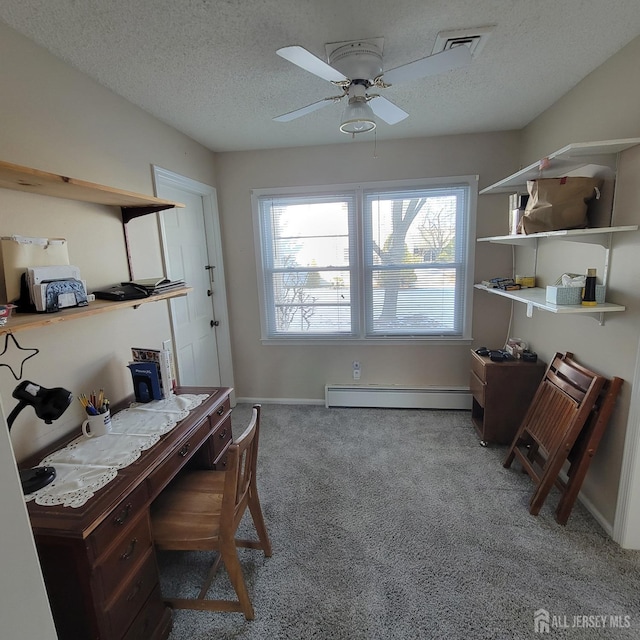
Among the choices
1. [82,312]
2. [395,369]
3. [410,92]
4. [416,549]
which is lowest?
[416,549]

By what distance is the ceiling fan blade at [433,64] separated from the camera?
134 cm

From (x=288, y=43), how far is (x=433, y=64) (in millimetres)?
693

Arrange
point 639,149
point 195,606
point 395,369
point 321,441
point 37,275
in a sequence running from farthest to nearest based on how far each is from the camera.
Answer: point 395,369, point 321,441, point 639,149, point 195,606, point 37,275

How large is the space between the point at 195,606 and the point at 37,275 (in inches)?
59.7

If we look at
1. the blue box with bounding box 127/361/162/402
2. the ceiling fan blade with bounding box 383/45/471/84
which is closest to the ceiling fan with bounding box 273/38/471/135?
the ceiling fan blade with bounding box 383/45/471/84

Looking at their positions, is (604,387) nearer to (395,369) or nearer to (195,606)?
(395,369)

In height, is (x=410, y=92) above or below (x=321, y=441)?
above

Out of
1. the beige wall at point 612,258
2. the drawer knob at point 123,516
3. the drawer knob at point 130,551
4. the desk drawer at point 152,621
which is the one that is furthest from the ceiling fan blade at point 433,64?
the desk drawer at point 152,621

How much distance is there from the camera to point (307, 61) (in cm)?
137

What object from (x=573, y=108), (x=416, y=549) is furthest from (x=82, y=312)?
(x=573, y=108)

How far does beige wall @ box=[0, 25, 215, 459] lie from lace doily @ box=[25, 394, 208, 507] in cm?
19

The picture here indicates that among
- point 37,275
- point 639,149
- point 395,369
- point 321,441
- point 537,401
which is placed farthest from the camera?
point 395,369

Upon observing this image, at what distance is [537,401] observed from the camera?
2.34m

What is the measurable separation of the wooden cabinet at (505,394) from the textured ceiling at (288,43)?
73.4 inches
